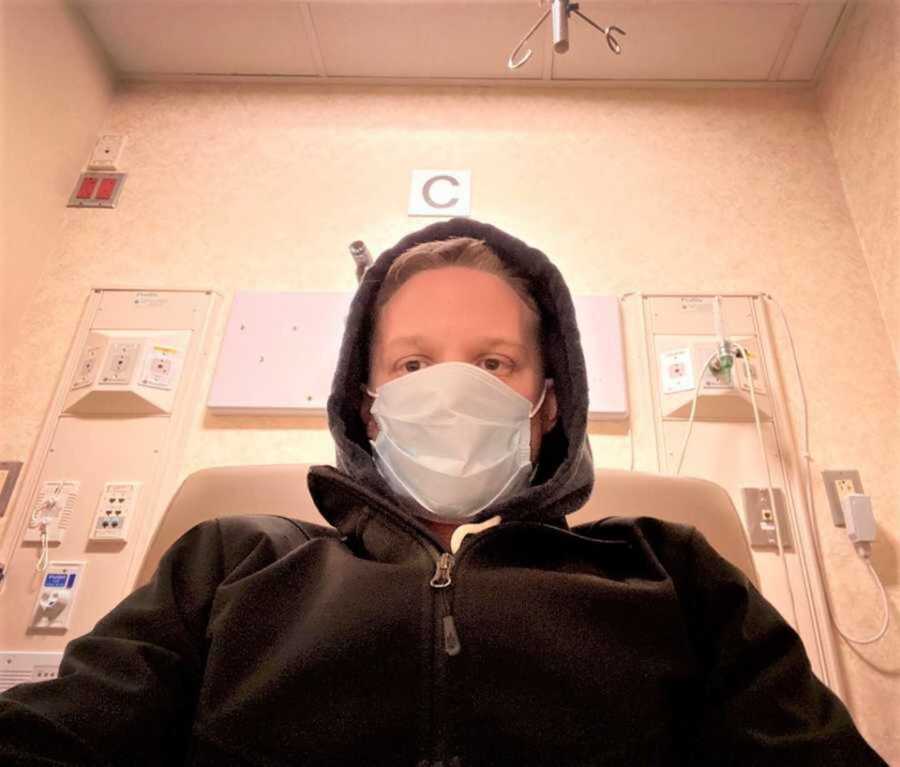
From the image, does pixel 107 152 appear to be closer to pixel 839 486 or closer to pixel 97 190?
pixel 97 190

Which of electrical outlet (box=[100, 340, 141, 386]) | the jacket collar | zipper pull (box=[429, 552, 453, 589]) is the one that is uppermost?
electrical outlet (box=[100, 340, 141, 386])

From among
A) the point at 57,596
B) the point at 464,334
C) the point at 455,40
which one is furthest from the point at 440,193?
the point at 57,596

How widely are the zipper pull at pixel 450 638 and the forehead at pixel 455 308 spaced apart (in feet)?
1.34

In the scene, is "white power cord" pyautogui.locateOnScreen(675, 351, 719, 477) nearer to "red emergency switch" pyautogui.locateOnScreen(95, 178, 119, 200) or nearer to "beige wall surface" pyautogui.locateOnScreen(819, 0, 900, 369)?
"beige wall surface" pyautogui.locateOnScreen(819, 0, 900, 369)

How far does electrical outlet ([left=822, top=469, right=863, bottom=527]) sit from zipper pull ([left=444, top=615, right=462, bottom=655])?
1.14 metres

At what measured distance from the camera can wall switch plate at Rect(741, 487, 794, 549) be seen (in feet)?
Result: 4.25

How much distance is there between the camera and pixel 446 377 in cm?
83

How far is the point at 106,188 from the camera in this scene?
1863mm

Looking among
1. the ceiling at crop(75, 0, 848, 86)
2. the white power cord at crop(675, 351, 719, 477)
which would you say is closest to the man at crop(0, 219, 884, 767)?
the white power cord at crop(675, 351, 719, 477)

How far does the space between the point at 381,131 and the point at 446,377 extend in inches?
57.5

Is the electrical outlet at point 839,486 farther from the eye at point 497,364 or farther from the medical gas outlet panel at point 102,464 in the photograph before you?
the medical gas outlet panel at point 102,464

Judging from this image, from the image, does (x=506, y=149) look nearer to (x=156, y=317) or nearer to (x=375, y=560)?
(x=156, y=317)

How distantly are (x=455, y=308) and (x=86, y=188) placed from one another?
1.63 m

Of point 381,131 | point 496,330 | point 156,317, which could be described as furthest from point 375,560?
point 381,131
